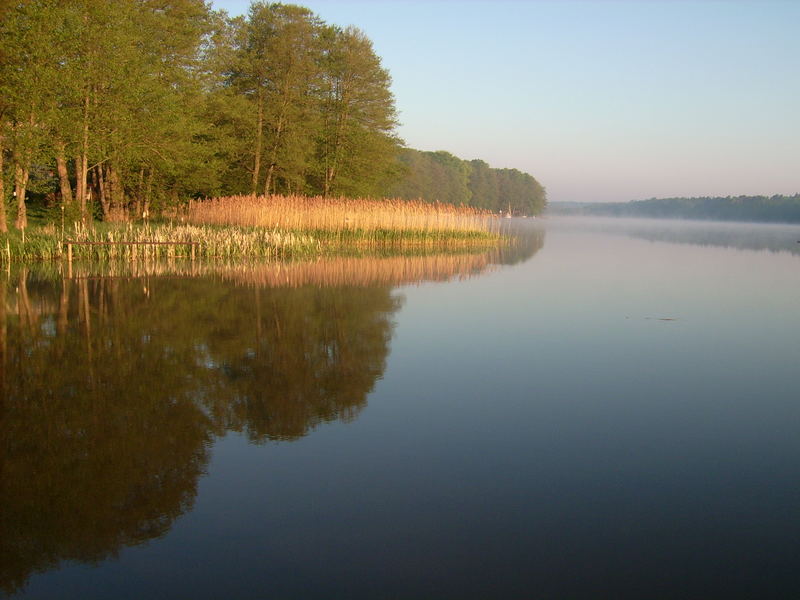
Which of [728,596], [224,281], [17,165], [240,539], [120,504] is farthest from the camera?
[17,165]

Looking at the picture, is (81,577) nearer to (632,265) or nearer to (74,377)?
(74,377)

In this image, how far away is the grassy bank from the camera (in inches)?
682

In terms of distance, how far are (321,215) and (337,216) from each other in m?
0.64

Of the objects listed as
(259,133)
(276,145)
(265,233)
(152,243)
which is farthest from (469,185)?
(152,243)

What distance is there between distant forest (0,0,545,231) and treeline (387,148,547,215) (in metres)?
46.9

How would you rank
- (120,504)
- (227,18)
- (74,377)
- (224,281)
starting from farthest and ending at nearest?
(227,18) → (224,281) → (74,377) → (120,504)

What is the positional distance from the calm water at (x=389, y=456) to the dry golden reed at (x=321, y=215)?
44.0ft

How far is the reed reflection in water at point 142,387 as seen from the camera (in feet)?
12.4

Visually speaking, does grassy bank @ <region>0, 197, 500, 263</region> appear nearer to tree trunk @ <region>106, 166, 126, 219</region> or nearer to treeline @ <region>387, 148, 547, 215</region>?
tree trunk @ <region>106, 166, 126, 219</region>

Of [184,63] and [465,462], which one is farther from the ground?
[184,63]

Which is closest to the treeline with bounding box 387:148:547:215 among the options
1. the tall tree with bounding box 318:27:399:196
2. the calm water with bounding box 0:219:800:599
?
the tall tree with bounding box 318:27:399:196

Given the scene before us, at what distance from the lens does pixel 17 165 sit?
55.4 feet

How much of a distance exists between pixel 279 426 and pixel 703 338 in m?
6.91

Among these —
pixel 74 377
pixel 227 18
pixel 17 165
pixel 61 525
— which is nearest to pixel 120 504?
pixel 61 525
